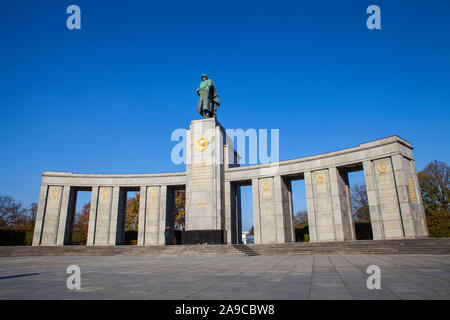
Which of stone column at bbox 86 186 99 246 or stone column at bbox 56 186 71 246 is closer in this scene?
stone column at bbox 56 186 71 246

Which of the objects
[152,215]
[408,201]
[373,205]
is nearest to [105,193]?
[152,215]

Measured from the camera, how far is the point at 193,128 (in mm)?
31828

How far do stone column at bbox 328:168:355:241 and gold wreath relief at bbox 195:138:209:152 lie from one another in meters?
13.2

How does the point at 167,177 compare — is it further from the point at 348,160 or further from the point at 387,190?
the point at 387,190

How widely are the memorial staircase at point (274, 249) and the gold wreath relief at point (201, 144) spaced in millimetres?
11207

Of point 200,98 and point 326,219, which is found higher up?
point 200,98

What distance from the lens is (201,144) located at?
3089cm

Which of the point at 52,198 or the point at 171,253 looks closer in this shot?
the point at 171,253

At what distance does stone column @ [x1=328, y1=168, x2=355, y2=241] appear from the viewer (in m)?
26.7

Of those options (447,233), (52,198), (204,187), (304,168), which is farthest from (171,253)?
(447,233)

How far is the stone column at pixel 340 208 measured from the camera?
26692mm

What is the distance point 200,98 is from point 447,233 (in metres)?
27.8

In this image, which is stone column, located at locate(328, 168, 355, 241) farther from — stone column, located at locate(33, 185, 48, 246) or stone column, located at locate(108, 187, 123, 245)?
stone column, located at locate(33, 185, 48, 246)

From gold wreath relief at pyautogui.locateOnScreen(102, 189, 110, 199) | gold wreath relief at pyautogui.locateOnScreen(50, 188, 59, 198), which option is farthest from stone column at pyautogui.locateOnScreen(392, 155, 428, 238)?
gold wreath relief at pyautogui.locateOnScreen(50, 188, 59, 198)
